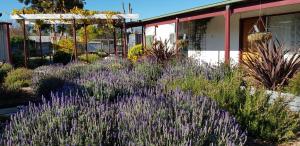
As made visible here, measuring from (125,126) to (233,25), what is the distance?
10320 millimetres

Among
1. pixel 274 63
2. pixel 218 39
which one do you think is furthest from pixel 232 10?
pixel 218 39

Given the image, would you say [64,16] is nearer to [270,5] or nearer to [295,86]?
Answer: [270,5]

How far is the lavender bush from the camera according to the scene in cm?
256

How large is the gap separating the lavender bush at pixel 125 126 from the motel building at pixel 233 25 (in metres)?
5.15

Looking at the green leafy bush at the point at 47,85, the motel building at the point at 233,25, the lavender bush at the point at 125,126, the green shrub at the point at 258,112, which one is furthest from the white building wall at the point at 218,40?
the lavender bush at the point at 125,126

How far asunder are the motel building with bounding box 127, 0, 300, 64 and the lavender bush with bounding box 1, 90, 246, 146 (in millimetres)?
5150

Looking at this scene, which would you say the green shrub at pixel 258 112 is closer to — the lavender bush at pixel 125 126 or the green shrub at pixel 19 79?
the lavender bush at pixel 125 126

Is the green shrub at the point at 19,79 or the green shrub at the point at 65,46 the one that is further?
the green shrub at the point at 65,46

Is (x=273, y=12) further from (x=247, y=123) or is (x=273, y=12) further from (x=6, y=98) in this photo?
(x=6, y=98)

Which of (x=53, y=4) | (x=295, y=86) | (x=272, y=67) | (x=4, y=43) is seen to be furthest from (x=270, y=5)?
(x=53, y=4)

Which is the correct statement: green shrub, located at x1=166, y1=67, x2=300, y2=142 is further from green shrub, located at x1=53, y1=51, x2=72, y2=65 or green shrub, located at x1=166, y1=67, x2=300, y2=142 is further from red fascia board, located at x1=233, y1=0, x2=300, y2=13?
green shrub, located at x1=53, y1=51, x2=72, y2=65

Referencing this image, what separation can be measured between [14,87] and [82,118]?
5.96 metres

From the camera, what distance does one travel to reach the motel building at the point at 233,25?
356 inches

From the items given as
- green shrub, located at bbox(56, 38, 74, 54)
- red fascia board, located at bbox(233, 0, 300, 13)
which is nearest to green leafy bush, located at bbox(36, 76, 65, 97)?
red fascia board, located at bbox(233, 0, 300, 13)
